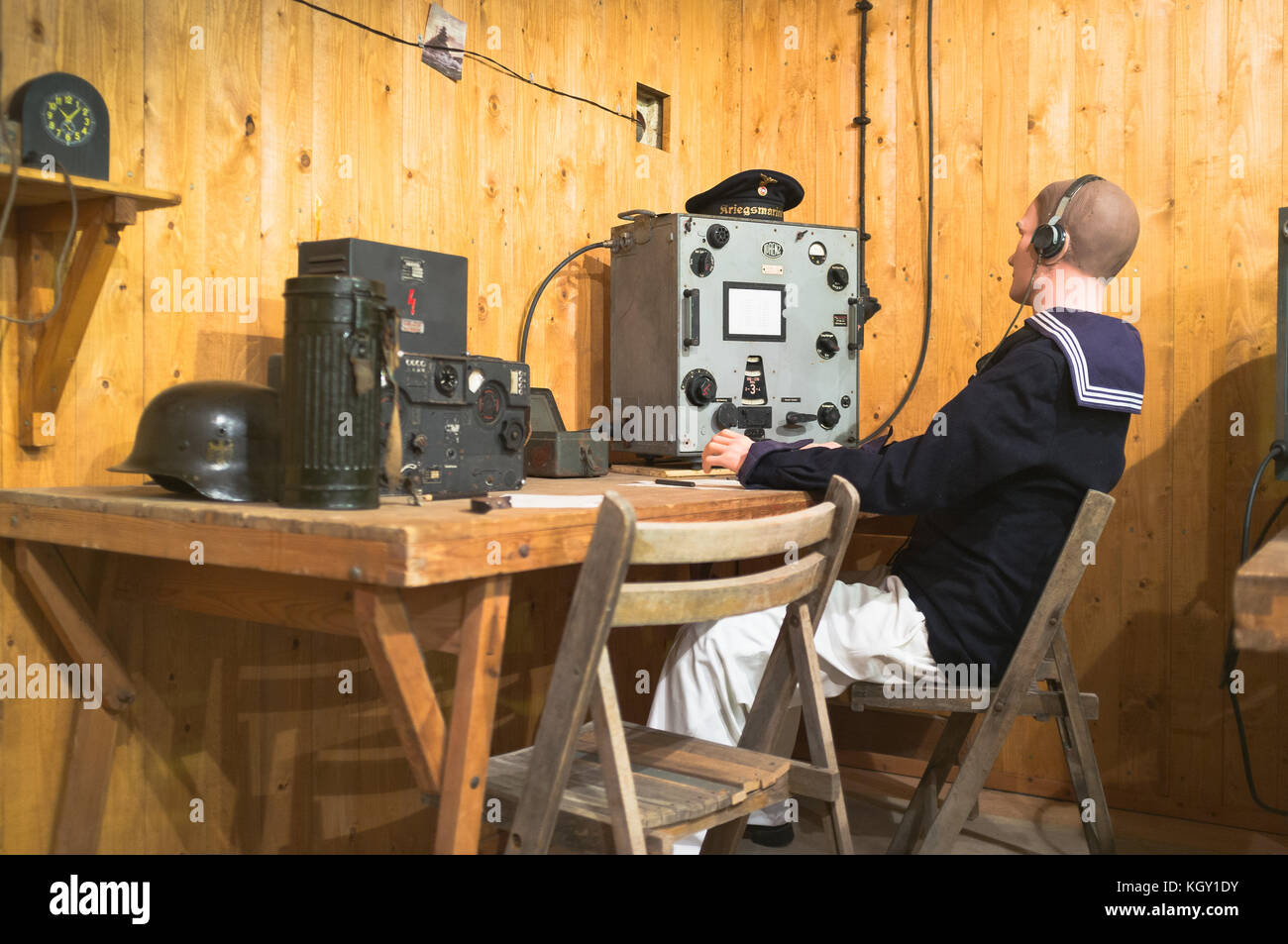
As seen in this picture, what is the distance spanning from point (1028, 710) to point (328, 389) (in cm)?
157

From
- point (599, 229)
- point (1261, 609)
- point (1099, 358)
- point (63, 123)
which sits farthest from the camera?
point (599, 229)

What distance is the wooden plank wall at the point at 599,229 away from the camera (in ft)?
6.31

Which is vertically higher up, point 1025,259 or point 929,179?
point 929,179

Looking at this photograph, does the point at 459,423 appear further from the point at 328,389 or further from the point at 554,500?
the point at 328,389

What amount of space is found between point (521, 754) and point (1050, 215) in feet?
5.11

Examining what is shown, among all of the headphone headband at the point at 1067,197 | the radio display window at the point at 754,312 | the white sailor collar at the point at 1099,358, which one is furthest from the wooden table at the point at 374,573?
the headphone headband at the point at 1067,197

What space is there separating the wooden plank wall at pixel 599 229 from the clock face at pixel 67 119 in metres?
0.10

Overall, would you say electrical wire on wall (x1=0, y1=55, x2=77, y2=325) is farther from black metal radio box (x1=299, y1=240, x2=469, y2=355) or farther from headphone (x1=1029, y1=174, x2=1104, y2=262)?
headphone (x1=1029, y1=174, x2=1104, y2=262)

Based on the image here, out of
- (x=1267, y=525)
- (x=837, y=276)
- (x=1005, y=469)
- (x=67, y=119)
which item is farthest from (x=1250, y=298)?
(x=67, y=119)

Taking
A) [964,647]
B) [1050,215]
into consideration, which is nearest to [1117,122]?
[1050,215]

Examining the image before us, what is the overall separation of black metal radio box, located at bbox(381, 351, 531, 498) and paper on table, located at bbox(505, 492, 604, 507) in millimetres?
72

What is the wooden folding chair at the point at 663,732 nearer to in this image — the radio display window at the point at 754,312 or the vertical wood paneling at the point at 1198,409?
the radio display window at the point at 754,312

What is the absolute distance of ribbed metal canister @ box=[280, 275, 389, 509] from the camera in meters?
1.40

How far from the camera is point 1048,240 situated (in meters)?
2.20
